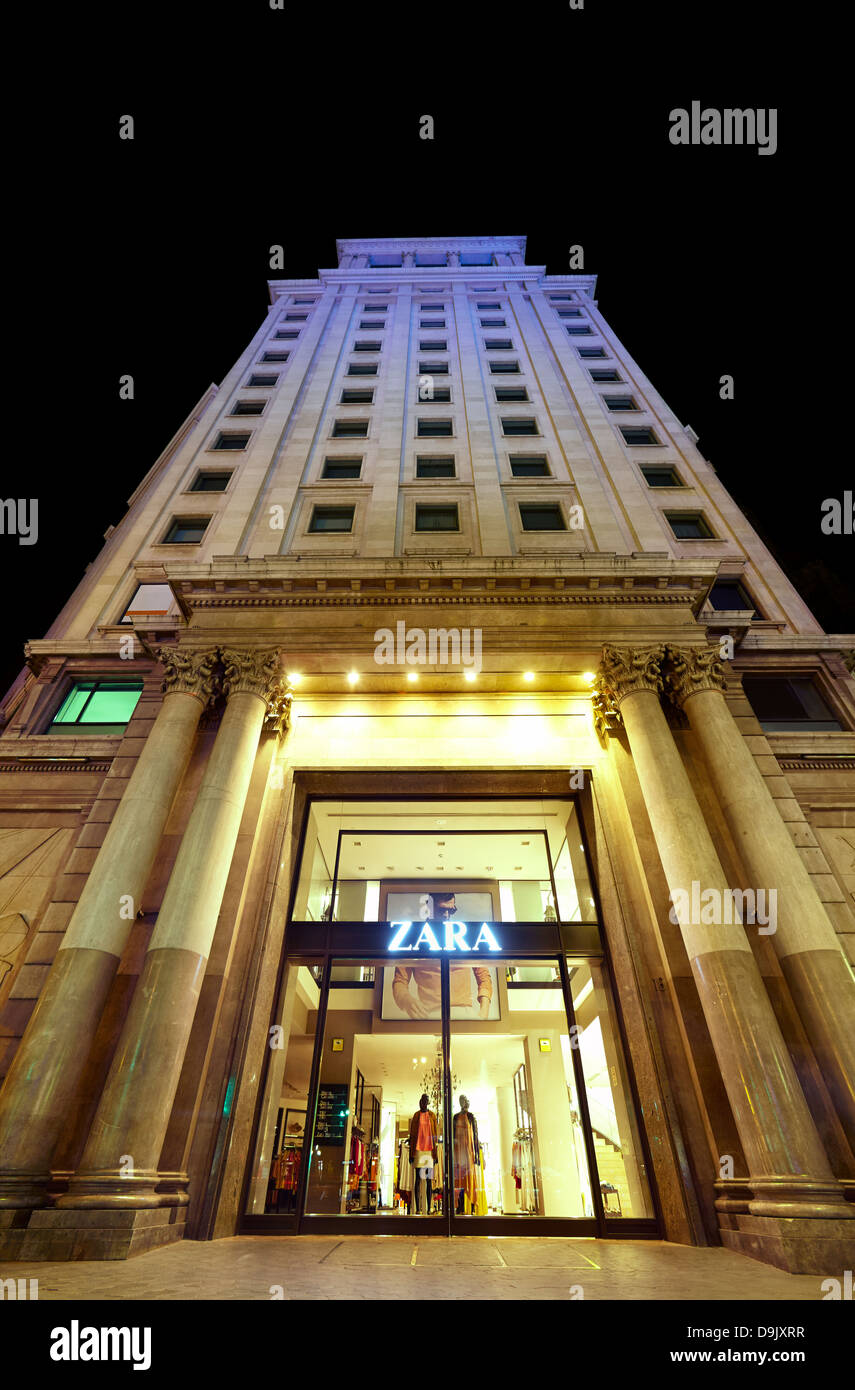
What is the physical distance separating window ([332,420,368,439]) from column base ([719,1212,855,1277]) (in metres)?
24.6

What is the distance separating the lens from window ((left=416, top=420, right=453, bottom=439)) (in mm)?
23441

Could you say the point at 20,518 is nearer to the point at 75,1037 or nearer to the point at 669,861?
the point at 75,1037

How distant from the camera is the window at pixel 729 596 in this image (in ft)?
58.8

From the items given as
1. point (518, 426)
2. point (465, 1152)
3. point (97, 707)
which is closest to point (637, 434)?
point (518, 426)

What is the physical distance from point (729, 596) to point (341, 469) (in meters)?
14.1

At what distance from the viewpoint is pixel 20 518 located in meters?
16.5

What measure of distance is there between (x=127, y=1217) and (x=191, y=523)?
1874 cm

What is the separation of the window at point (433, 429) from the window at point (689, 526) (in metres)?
9.15

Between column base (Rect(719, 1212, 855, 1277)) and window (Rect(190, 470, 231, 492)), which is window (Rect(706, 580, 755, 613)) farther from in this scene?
window (Rect(190, 470, 231, 492))

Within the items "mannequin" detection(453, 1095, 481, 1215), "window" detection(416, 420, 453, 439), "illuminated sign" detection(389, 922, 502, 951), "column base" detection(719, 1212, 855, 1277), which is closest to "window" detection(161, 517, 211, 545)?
"window" detection(416, 420, 453, 439)

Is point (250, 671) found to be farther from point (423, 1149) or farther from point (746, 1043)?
point (746, 1043)

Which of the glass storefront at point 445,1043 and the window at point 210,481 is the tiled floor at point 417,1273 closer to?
the glass storefront at point 445,1043

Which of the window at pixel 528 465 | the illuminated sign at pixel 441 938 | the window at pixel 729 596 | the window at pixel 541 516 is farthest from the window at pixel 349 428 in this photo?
the illuminated sign at pixel 441 938
